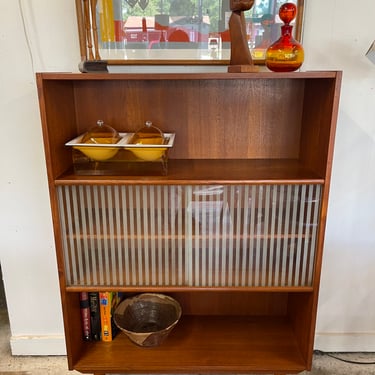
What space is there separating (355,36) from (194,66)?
61 centimetres

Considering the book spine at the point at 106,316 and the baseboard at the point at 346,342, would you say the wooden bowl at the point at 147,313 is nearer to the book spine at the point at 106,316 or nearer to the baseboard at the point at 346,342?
the book spine at the point at 106,316

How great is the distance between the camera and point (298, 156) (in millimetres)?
1443

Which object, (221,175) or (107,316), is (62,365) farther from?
(221,175)

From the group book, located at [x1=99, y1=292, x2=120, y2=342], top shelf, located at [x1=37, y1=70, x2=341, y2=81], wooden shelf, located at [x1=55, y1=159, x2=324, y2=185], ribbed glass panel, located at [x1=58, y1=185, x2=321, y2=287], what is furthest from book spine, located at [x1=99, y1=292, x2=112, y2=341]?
top shelf, located at [x1=37, y1=70, x2=341, y2=81]

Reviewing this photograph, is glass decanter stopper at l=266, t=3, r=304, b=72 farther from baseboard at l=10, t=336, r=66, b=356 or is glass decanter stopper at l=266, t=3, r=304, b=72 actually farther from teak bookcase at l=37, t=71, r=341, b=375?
baseboard at l=10, t=336, r=66, b=356

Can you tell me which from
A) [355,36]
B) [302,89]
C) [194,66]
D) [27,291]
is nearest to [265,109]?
[302,89]

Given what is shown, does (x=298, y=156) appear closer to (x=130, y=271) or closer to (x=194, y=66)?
(x=194, y=66)

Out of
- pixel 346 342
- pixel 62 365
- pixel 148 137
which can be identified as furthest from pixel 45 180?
pixel 346 342

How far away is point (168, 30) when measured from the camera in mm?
1352

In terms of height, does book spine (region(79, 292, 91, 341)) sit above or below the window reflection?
below

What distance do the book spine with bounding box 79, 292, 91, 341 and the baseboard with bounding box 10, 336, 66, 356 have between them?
0.28 metres

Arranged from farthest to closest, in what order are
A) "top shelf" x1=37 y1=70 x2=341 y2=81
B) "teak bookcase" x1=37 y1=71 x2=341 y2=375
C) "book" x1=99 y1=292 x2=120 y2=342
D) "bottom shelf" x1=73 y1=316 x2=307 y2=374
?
"book" x1=99 y1=292 x2=120 y2=342 → "bottom shelf" x1=73 y1=316 x2=307 y2=374 → "teak bookcase" x1=37 y1=71 x2=341 y2=375 → "top shelf" x1=37 y1=70 x2=341 y2=81

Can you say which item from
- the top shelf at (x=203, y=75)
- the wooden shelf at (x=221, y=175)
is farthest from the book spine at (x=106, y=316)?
the top shelf at (x=203, y=75)

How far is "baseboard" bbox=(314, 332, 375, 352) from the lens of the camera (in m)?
1.75
